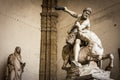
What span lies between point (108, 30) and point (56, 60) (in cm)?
178

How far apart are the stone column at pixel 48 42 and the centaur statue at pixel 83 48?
3010 millimetres

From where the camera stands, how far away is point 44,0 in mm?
11328

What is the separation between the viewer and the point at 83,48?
7434 mm

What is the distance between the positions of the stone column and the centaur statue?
301cm

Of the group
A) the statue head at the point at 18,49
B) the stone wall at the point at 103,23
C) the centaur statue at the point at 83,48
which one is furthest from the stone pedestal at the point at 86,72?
the statue head at the point at 18,49

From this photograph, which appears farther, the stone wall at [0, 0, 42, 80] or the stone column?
the stone column

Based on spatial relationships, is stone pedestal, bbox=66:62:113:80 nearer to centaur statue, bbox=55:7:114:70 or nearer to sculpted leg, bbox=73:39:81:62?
centaur statue, bbox=55:7:114:70

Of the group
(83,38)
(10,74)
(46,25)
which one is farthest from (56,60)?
(83,38)

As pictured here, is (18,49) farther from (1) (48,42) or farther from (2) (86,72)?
(2) (86,72)

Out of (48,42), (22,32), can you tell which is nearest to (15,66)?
(22,32)

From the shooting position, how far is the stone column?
34.4 feet

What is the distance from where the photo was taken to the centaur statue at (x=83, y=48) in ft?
23.8

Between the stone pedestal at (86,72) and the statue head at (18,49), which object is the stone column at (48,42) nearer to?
the statue head at (18,49)

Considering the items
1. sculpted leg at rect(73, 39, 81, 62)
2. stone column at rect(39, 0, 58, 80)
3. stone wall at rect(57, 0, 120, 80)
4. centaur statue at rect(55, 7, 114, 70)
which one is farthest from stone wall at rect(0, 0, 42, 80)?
sculpted leg at rect(73, 39, 81, 62)
